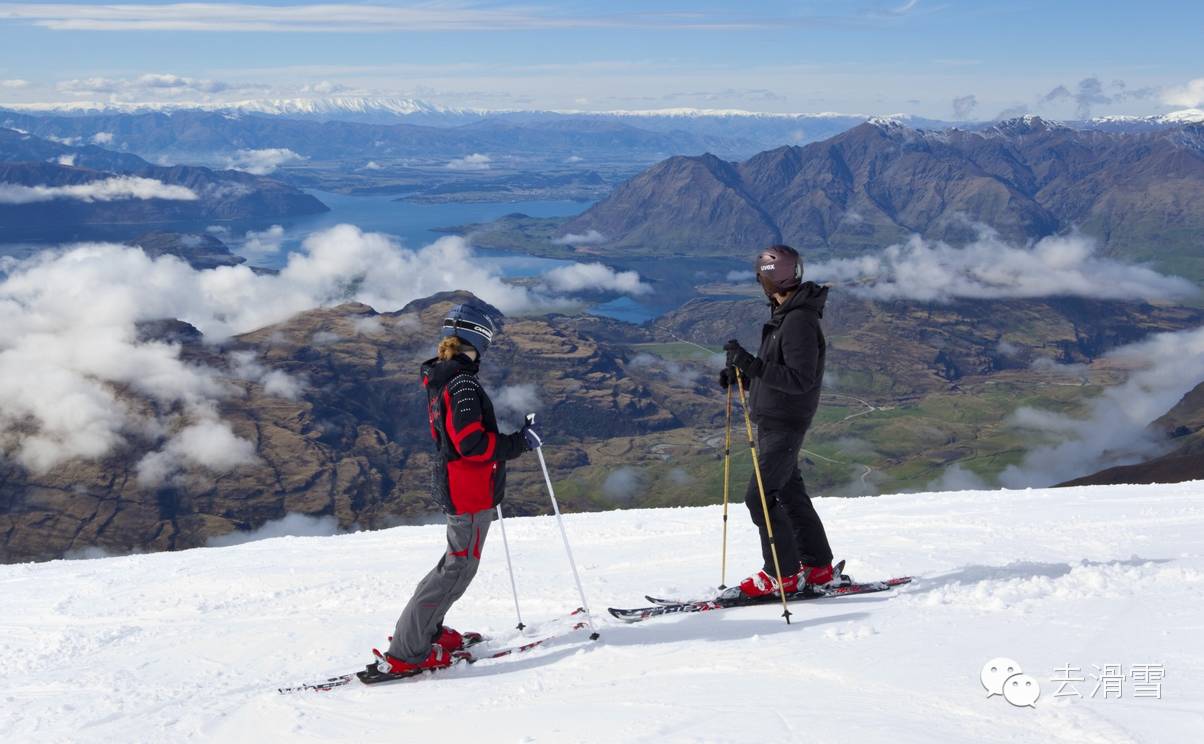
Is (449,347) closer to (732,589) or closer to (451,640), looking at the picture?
(451,640)

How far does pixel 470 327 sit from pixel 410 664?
9.77 ft

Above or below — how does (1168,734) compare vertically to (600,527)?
above

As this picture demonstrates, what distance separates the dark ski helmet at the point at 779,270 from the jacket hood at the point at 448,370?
2714 millimetres

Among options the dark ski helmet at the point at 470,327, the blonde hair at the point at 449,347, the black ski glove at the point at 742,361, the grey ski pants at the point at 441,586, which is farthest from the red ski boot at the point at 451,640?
the black ski glove at the point at 742,361

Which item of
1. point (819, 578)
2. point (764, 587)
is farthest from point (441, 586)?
point (819, 578)

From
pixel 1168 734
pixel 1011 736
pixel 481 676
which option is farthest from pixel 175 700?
pixel 1168 734

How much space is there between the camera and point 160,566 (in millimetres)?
13891

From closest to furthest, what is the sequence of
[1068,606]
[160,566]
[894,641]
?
[894,641] → [1068,606] → [160,566]

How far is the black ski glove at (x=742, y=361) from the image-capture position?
751 centimetres

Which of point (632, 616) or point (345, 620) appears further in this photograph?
point (345, 620)

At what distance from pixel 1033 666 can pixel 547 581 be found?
5995 mm

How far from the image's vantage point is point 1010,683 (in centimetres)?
578

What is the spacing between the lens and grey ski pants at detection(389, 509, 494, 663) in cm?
742

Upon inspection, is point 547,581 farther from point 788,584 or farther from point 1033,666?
point 1033,666
